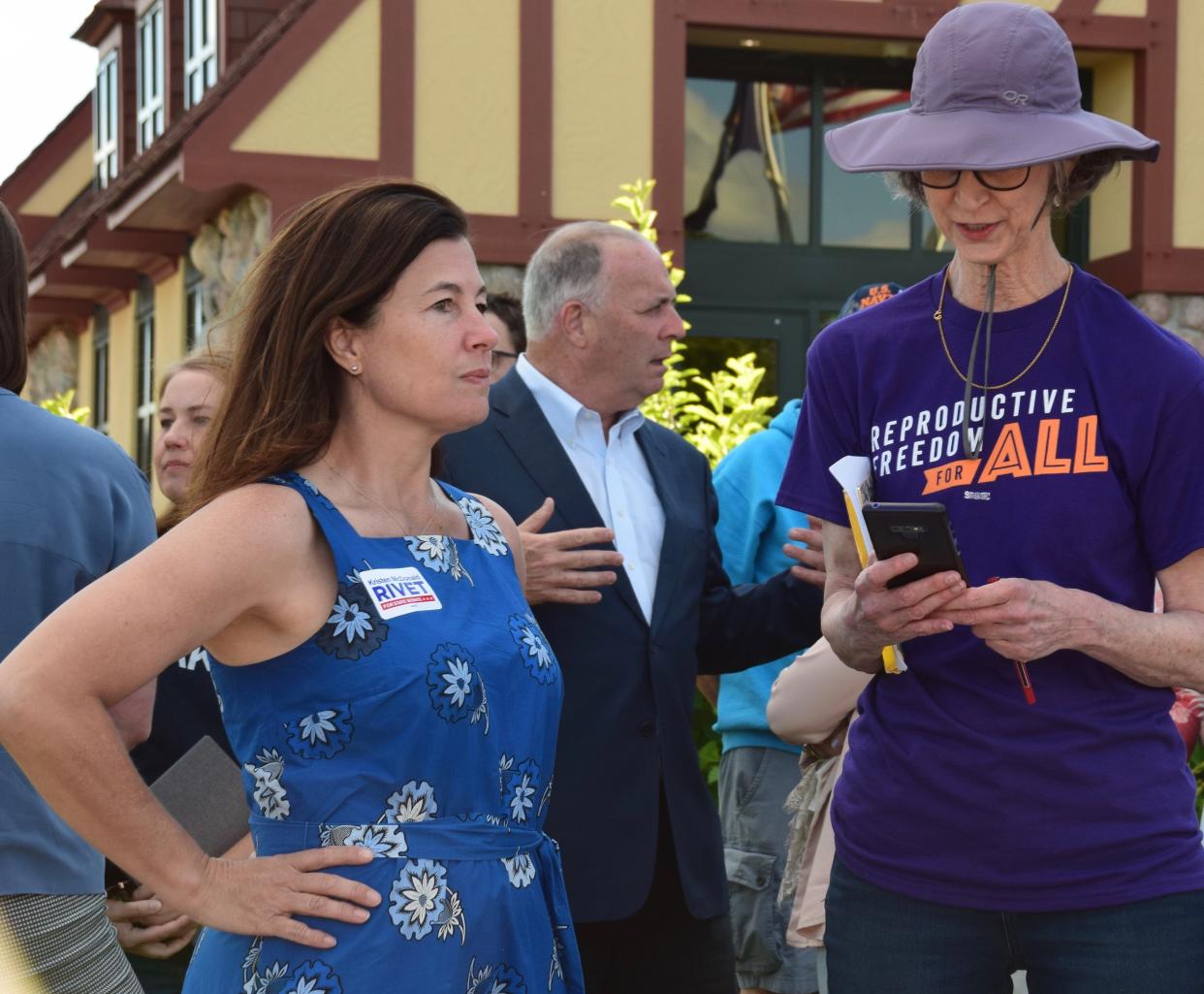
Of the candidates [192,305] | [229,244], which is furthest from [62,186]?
[229,244]

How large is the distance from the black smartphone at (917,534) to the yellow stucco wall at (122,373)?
60.1 feet

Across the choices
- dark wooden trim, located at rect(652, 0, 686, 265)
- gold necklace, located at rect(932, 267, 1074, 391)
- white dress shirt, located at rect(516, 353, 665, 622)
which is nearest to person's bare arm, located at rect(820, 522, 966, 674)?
gold necklace, located at rect(932, 267, 1074, 391)

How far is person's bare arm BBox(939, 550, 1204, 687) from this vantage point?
257 centimetres

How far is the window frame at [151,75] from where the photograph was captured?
64.7 feet

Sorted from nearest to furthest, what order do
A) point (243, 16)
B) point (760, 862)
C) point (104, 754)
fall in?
point (104, 754) → point (760, 862) → point (243, 16)

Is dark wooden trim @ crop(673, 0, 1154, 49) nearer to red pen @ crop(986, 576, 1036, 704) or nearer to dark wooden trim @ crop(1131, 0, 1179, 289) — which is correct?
dark wooden trim @ crop(1131, 0, 1179, 289)

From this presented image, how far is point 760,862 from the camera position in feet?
17.4

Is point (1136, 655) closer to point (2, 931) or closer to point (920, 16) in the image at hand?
point (2, 931)

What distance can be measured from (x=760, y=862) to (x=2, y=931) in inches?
109

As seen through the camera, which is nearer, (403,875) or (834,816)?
(403,875)

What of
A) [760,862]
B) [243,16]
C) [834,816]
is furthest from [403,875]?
[243,16]

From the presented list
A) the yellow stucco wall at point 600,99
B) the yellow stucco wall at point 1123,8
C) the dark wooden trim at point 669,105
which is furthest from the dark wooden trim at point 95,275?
the yellow stucco wall at point 1123,8

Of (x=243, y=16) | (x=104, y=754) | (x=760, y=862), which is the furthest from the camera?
(x=243, y=16)

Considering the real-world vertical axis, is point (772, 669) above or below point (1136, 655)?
below
